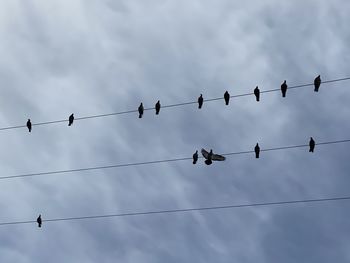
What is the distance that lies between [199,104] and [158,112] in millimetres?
2414

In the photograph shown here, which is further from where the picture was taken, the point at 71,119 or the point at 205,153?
the point at 71,119

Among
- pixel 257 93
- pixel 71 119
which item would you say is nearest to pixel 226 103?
pixel 257 93

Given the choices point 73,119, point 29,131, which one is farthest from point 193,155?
point 29,131

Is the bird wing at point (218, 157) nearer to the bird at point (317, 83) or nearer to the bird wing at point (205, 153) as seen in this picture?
the bird wing at point (205, 153)

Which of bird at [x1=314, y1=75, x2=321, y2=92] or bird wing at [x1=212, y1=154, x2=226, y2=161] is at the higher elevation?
bird at [x1=314, y1=75, x2=321, y2=92]

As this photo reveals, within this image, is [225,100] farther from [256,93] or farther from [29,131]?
[29,131]

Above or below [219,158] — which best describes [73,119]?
above

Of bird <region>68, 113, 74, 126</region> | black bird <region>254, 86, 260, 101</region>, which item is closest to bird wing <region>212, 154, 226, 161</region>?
black bird <region>254, 86, 260, 101</region>

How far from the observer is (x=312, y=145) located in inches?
1452

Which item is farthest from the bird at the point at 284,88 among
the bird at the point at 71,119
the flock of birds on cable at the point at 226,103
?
the bird at the point at 71,119

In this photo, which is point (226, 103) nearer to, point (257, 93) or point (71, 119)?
point (257, 93)

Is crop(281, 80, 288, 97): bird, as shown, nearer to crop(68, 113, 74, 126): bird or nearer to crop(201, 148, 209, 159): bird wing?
crop(201, 148, 209, 159): bird wing

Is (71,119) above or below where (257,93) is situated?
above

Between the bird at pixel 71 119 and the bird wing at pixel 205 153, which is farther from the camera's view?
the bird at pixel 71 119
